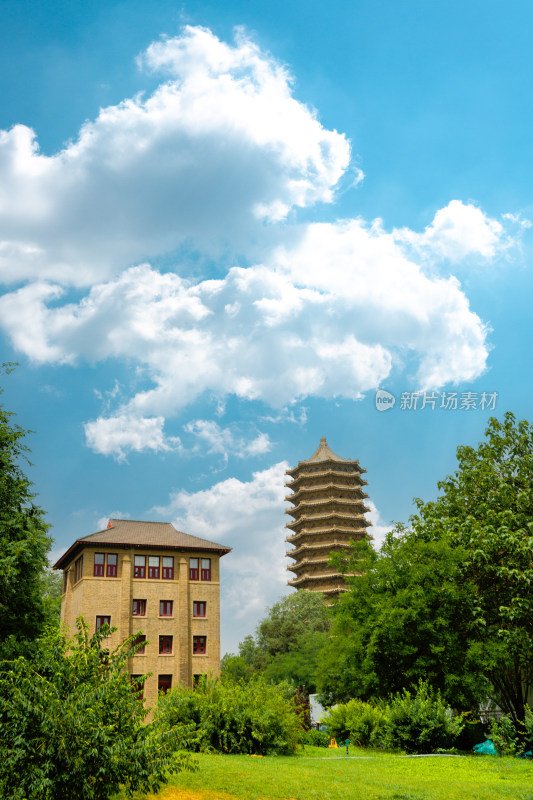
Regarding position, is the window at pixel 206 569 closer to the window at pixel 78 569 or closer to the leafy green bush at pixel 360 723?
A: the window at pixel 78 569

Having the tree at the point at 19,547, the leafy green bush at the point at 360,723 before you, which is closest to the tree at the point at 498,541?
the leafy green bush at the point at 360,723

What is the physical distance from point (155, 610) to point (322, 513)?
42.4 m

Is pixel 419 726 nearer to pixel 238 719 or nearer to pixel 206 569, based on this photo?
pixel 238 719

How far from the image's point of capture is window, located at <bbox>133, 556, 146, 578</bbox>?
4788 centimetres

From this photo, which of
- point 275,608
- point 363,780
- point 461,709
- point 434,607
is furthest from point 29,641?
point 275,608

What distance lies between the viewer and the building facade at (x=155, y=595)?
152 ft

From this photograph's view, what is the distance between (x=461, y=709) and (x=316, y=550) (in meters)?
57.4

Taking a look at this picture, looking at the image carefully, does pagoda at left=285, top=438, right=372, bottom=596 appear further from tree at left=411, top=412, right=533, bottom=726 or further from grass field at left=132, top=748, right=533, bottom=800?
grass field at left=132, top=748, right=533, bottom=800

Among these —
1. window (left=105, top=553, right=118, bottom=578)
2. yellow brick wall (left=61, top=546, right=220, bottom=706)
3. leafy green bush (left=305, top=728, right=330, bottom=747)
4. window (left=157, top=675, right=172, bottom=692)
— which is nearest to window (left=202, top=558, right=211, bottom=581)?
yellow brick wall (left=61, top=546, right=220, bottom=706)

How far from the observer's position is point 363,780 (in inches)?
593

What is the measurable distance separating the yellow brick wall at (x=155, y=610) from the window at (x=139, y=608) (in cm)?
25

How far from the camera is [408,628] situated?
26.1m

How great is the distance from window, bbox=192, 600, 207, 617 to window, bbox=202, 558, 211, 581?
1.68m

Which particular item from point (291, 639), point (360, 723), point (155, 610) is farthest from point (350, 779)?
point (291, 639)
